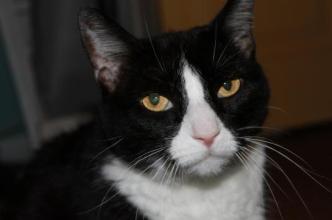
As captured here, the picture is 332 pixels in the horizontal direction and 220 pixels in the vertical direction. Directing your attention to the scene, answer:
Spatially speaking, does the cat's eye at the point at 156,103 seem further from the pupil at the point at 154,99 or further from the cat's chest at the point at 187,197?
the cat's chest at the point at 187,197

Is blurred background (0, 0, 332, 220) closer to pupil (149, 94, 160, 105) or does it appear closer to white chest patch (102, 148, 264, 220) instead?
white chest patch (102, 148, 264, 220)

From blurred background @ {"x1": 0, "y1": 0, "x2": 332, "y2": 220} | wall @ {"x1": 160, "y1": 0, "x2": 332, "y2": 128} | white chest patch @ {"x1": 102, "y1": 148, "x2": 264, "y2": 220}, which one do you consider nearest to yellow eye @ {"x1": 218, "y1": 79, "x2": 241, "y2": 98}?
white chest patch @ {"x1": 102, "y1": 148, "x2": 264, "y2": 220}

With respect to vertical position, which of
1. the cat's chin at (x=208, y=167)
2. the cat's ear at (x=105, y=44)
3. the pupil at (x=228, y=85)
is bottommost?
the cat's chin at (x=208, y=167)

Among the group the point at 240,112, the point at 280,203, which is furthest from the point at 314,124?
the point at 240,112

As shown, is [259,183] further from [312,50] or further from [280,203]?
[312,50]

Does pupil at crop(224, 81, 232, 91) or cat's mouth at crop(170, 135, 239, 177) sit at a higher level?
pupil at crop(224, 81, 232, 91)

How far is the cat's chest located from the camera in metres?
1.38

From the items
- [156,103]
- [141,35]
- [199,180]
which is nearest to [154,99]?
[156,103]

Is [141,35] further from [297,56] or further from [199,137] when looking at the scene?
[199,137]

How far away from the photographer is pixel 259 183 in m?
1.49

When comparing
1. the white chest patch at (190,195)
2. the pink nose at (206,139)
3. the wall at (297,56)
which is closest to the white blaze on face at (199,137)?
the pink nose at (206,139)

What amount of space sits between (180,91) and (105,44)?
247 millimetres

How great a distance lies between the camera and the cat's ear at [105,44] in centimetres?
129

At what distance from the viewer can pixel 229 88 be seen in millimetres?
1331
